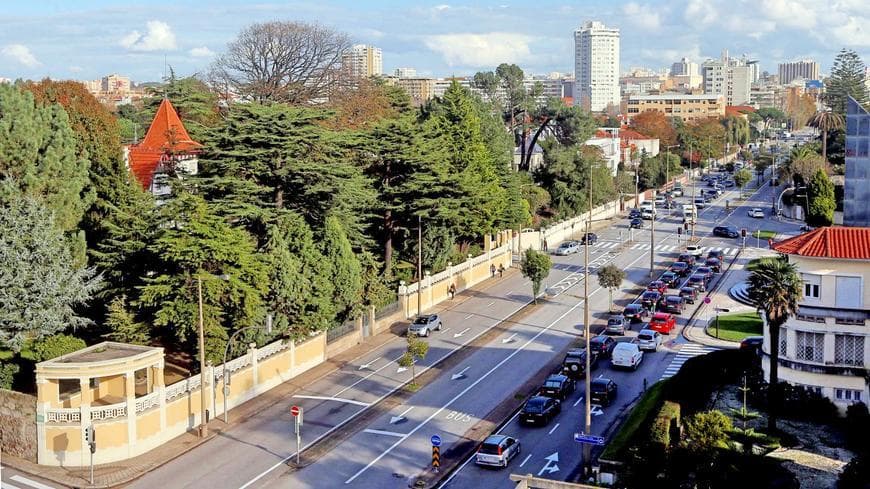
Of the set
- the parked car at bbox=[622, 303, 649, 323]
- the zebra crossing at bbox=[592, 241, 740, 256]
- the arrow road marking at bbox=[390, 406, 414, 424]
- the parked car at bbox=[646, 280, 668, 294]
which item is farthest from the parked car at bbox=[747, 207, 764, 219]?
the arrow road marking at bbox=[390, 406, 414, 424]

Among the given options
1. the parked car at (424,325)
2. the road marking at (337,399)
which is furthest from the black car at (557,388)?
the parked car at (424,325)

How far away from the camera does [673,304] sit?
202 ft

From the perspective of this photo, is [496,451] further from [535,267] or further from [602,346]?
[535,267]

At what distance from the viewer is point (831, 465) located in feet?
108

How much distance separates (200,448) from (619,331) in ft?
85.4

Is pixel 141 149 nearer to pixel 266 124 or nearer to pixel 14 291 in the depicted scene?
pixel 266 124

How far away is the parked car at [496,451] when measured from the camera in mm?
35875

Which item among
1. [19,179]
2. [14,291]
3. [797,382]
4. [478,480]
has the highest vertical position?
[19,179]

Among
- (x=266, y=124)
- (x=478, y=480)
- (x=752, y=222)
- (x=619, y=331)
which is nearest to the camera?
(x=478, y=480)

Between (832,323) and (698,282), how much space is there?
31.4 metres

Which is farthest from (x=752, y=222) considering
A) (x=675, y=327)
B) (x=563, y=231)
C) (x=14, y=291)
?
(x=14, y=291)

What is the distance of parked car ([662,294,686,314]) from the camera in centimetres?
6119

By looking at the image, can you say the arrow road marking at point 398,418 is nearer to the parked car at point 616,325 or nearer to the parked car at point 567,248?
the parked car at point 616,325

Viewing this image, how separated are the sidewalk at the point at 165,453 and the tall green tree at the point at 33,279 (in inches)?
232
